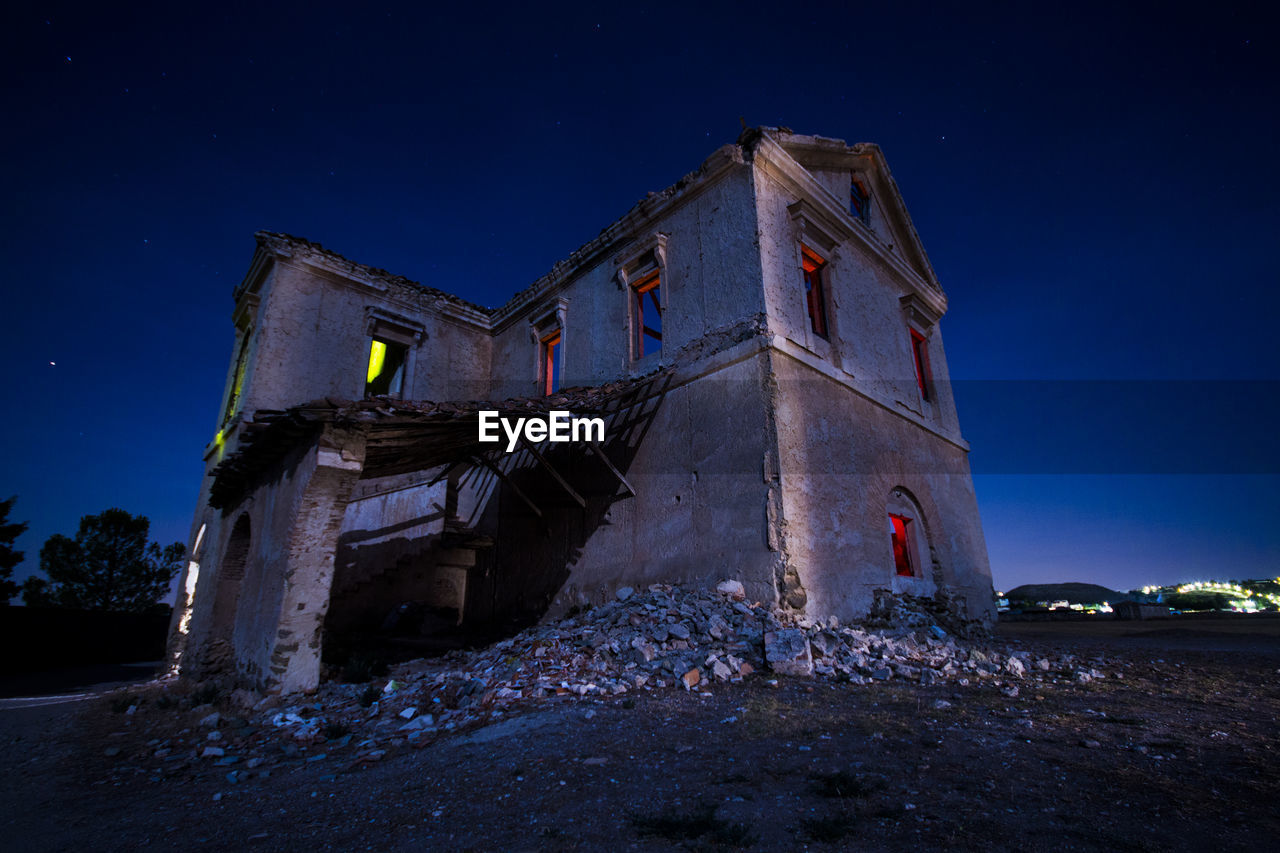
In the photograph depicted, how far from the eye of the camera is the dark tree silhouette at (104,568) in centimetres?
2717

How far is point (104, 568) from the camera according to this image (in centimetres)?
2827

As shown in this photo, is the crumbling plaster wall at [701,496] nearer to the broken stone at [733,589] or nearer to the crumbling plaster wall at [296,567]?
the broken stone at [733,589]

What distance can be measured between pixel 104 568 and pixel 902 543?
122 ft

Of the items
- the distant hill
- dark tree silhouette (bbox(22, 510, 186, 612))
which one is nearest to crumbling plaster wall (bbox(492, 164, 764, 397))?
the distant hill

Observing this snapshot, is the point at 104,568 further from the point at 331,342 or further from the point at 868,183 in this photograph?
the point at 868,183

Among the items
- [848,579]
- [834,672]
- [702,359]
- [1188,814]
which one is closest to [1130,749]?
[1188,814]

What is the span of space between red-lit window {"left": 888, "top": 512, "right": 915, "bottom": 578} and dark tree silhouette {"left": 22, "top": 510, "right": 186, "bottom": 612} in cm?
3635

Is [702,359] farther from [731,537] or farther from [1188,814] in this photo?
[1188,814]

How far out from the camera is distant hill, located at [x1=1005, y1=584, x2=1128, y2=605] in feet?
66.8

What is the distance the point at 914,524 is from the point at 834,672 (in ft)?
17.1

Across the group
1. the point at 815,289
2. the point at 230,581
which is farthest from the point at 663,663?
the point at 230,581

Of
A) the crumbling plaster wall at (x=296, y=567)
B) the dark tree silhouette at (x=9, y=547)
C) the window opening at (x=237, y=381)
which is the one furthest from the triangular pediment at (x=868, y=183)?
the dark tree silhouette at (x=9, y=547)

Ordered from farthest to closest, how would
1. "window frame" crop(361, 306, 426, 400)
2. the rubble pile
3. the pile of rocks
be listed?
"window frame" crop(361, 306, 426, 400)
the pile of rocks
the rubble pile

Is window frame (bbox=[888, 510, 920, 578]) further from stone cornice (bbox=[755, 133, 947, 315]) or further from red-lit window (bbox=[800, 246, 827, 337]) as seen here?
stone cornice (bbox=[755, 133, 947, 315])
